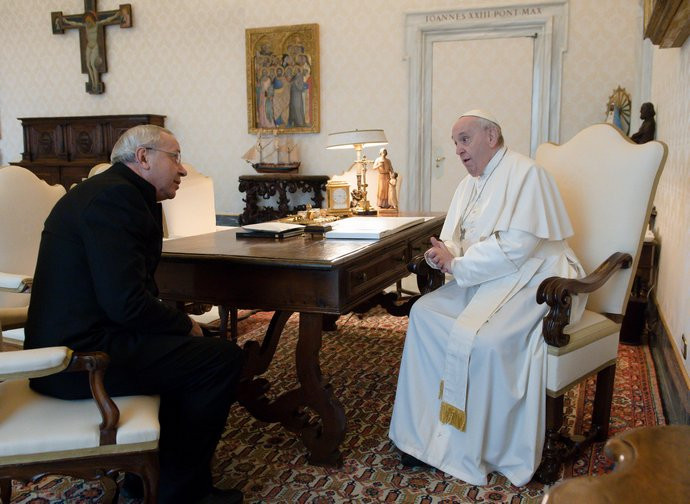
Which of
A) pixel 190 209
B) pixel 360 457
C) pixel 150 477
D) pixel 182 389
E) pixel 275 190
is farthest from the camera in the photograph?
pixel 275 190

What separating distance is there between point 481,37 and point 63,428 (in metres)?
6.60

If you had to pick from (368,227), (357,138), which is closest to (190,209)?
(357,138)

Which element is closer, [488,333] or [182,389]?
[182,389]

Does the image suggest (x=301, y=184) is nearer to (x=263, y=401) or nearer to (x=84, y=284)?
(x=263, y=401)

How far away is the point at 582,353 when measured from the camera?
8.82 ft

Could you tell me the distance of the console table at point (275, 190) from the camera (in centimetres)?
794

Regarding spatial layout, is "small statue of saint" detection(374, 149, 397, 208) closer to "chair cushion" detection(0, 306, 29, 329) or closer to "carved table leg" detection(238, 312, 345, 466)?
"carved table leg" detection(238, 312, 345, 466)

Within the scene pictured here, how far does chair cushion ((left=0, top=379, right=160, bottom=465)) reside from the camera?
1.85 m

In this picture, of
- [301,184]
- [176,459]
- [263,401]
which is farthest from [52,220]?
[301,184]

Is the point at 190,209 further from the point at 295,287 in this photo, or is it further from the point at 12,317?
the point at 295,287

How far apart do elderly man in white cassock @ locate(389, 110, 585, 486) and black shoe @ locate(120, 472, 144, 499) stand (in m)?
1.06

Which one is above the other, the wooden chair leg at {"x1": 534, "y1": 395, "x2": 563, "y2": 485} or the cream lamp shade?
the cream lamp shade

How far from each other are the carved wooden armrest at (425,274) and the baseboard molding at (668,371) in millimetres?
1183

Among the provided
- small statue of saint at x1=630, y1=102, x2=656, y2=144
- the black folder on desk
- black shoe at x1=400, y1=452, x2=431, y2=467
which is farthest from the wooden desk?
small statue of saint at x1=630, y1=102, x2=656, y2=144
